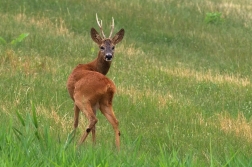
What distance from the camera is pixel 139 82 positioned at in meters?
13.2

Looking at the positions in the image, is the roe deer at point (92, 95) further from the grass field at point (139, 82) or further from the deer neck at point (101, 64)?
the deer neck at point (101, 64)

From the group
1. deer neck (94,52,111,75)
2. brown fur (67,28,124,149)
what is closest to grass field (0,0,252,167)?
brown fur (67,28,124,149)

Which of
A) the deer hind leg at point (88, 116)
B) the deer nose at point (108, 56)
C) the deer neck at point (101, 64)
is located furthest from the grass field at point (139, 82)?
the deer nose at point (108, 56)

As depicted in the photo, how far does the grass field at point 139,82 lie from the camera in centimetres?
598

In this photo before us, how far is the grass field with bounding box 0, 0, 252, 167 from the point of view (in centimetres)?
598

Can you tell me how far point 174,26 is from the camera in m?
22.5

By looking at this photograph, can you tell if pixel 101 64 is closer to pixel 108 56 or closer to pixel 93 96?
pixel 108 56

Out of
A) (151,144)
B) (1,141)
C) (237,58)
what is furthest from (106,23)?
(1,141)

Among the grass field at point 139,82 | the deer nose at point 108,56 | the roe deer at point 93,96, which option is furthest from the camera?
the deer nose at point 108,56

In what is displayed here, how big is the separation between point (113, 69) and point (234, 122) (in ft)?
15.5

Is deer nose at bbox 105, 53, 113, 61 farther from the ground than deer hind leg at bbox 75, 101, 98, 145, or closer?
farther from the ground

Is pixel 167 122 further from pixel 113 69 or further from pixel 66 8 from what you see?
pixel 66 8

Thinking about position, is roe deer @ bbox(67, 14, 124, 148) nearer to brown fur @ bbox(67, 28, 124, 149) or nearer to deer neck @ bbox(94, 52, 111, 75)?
brown fur @ bbox(67, 28, 124, 149)

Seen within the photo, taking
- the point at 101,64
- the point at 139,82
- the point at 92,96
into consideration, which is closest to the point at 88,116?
the point at 92,96
